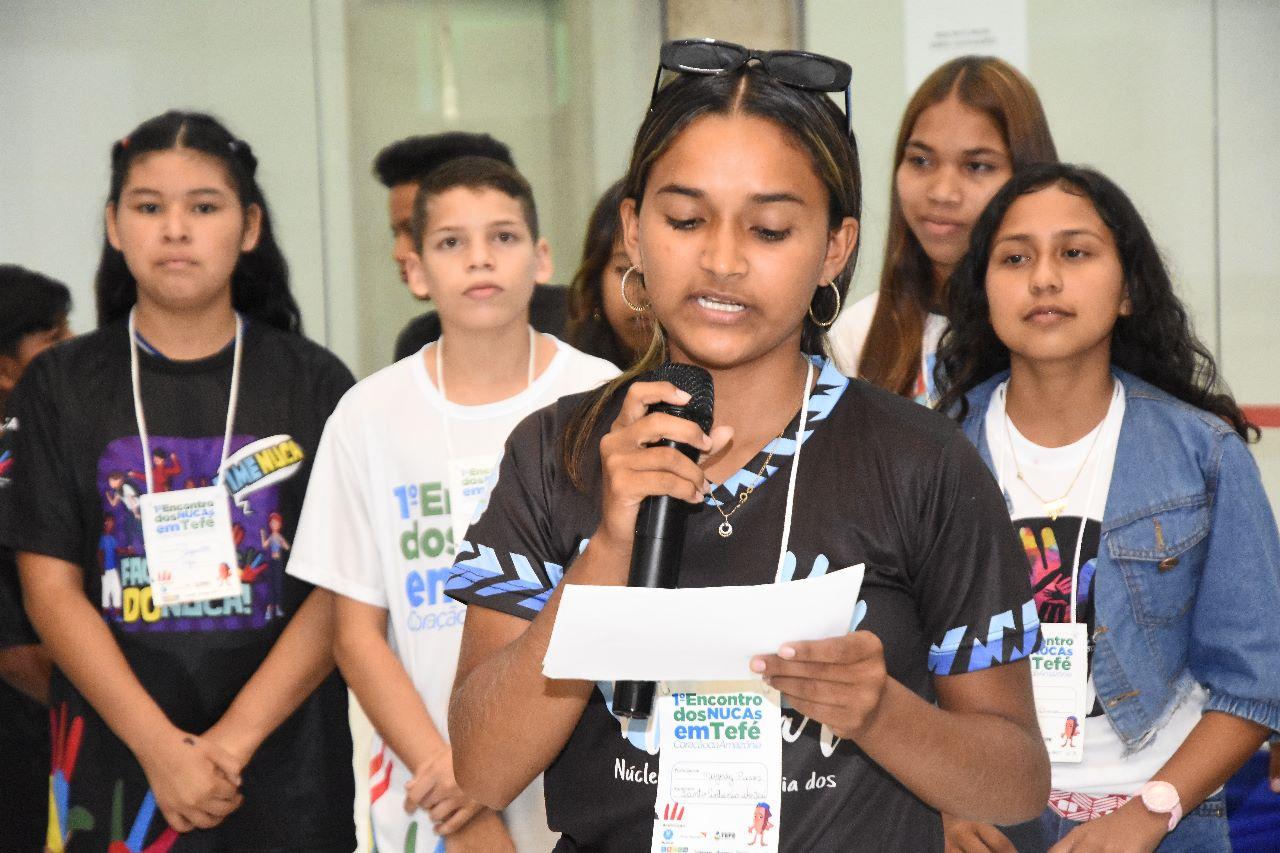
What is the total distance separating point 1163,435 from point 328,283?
3898mm

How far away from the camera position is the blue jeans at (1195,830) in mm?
2191

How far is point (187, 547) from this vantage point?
2553 mm

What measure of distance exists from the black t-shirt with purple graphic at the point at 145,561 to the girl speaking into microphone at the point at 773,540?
4.14ft

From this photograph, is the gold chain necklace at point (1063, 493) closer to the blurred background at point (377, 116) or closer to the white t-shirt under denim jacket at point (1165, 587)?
the white t-shirt under denim jacket at point (1165, 587)

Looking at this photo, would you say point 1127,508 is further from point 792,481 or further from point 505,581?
point 505,581

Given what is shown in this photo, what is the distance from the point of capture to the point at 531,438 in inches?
59.1

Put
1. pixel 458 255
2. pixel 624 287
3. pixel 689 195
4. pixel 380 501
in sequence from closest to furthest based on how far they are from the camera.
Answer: pixel 689 195, pixel 624 287, pixel 380 501, pixel 458 255

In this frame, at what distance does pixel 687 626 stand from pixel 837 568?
0.24 meters

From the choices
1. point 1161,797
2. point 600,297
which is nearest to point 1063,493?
point 1161,797

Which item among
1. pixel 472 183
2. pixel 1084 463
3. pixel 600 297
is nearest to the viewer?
pixel 1084 463

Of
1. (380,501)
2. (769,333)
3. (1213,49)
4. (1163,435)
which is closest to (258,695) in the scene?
(380,501)

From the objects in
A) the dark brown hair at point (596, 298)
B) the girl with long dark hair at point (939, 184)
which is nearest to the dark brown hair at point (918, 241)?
the girl with long dark hair at point (939, 184)

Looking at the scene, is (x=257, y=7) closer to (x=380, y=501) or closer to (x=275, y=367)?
(x=275, y=367)

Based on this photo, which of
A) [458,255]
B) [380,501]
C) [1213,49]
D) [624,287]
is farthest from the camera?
[1213,49]
